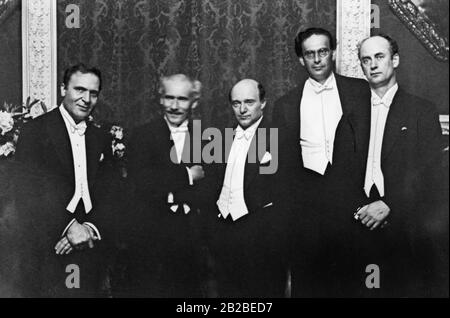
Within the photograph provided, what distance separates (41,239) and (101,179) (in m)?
0.45

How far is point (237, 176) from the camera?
342cm

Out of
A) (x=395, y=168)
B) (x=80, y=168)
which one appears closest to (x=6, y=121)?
(x=80, y=168)

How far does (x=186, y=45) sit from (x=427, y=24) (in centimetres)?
123

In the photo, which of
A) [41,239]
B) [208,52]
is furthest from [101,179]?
[208,52]

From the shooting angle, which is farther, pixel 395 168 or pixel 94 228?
pixel 94 228

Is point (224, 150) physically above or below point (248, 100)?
below

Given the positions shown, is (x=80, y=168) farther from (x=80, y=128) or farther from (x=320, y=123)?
(x=320, y=123)

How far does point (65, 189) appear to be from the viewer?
11.4 feet

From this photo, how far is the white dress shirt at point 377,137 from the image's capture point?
3.37 metres

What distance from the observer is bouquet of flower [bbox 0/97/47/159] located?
3480 mm

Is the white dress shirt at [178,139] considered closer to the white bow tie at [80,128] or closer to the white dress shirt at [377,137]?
the white bow tie at [80,128]

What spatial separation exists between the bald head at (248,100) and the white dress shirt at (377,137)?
57cm

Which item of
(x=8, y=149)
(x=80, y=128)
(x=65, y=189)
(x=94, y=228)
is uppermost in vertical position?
(x=80, y=128)

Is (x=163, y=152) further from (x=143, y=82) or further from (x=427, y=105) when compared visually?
(x=427, y=105)
